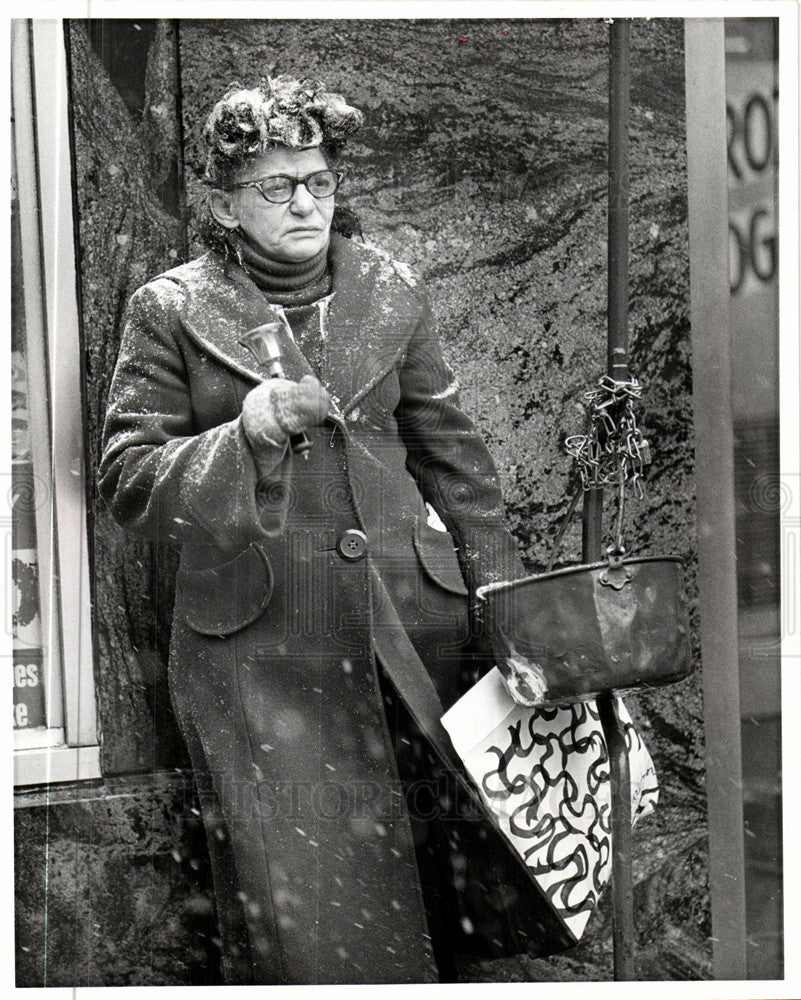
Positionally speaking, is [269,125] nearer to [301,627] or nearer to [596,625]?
[301,627]

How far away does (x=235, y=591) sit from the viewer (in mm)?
3338

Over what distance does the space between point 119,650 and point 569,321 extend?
1302 mm

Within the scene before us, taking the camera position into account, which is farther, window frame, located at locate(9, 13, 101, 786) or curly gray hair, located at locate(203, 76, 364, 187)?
window frame, located at locate(9, 13, 101, 786)

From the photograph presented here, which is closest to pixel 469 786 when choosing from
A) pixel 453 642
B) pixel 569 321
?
pixel 453 642

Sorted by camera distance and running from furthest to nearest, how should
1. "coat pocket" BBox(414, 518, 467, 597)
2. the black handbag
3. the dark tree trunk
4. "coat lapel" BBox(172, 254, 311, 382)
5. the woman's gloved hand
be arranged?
the dark tree trunk < "coat pocket" BBox(414, 518, 467, 597) < "coat lapel" BBox(172, 254, 311, 382) < the black handbag < the woman's gloved hand

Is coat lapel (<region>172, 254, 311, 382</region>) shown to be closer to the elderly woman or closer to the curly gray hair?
the elderly woman

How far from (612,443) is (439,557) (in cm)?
46

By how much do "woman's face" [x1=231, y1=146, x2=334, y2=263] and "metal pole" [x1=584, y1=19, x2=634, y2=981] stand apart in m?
0.70

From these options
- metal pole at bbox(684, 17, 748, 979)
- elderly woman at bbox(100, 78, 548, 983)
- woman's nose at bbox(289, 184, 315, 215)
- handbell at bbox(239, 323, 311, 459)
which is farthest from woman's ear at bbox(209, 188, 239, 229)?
metal pole at bbox(684, 17, 748, 979)

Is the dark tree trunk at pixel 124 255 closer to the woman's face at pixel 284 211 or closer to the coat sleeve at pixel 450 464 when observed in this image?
the woman's face at pixel 284 211

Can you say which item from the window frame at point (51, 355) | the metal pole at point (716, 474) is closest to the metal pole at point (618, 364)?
the metal pole at point (716, 474)

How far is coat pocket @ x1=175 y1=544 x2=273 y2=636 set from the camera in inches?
131

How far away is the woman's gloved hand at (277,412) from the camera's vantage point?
3.07 m

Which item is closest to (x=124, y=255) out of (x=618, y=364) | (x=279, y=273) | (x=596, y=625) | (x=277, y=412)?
(x=279, y=273)
